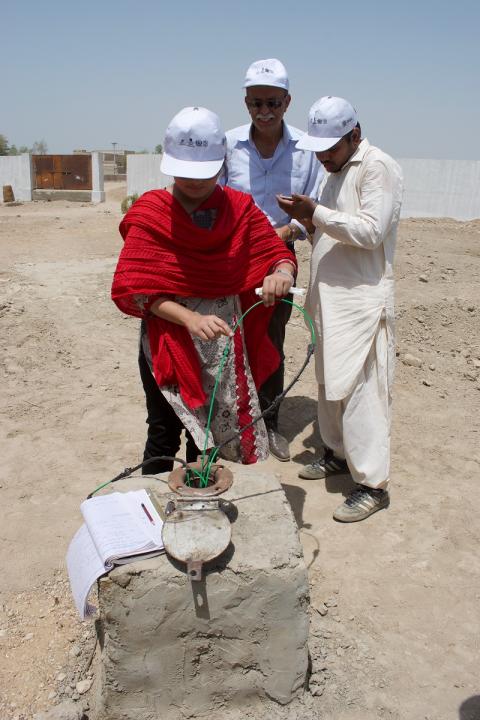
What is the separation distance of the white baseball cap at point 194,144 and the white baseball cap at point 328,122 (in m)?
0.71

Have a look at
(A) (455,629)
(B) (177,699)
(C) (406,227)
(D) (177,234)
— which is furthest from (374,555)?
(C) (406,227)

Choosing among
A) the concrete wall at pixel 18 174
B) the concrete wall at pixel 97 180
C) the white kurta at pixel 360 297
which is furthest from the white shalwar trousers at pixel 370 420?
the concrete wall at pixel 18 174

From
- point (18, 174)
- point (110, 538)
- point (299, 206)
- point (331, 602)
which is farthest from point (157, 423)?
point (18, 174)

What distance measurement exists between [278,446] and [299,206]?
161 cm

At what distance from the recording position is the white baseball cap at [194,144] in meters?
2.08

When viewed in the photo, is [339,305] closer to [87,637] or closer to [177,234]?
[177,234]

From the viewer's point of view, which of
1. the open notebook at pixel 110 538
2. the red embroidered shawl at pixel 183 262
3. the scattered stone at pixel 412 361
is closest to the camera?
the open notebook at pixel 110 538

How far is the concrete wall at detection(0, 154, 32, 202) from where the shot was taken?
21.5m

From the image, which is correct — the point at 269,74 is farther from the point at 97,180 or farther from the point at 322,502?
the point at 97,180

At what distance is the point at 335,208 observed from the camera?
9.81ft

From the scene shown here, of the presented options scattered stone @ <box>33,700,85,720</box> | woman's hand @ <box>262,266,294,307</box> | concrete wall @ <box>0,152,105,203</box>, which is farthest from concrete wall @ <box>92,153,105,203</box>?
scattered stone @ <box>33,700,85,720</box>

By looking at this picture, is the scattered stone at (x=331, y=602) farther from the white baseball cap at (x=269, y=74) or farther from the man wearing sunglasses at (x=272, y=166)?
the white baseball cap at (x=269, y=74)

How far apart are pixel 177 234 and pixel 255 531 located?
3.50 ft

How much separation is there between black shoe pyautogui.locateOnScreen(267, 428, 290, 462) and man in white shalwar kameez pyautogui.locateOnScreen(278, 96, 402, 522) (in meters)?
0.66
